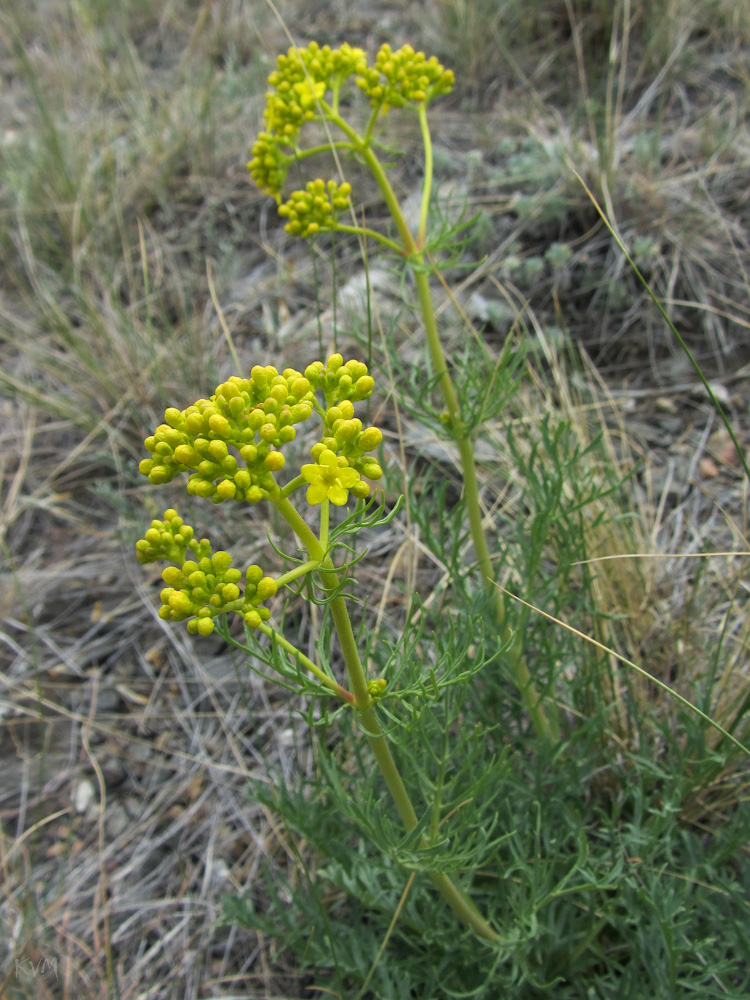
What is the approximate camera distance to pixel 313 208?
2.15 metres

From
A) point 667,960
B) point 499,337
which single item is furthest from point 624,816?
point 499,337

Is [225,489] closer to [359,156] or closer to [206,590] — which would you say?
[206,590]

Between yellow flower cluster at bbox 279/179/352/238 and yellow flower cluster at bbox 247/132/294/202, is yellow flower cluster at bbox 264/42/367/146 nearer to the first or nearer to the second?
yellow flower cluster at bbox 247/132/294/202

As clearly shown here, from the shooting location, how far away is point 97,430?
372cm

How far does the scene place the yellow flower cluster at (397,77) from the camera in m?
2.26

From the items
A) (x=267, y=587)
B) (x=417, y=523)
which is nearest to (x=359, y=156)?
(x=417, y=523)

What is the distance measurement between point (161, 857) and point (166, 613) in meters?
1.90

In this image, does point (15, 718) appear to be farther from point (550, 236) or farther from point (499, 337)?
point (550, 236)

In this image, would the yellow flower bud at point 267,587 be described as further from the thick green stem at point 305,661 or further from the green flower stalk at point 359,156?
the green flower stalk at point 359,156

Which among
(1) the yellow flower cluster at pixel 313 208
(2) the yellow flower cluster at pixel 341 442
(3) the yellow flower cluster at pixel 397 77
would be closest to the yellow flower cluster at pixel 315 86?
(3) the yellow flower cluster at pixel 397 77

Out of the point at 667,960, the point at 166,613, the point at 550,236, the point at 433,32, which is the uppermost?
the point at 433,32

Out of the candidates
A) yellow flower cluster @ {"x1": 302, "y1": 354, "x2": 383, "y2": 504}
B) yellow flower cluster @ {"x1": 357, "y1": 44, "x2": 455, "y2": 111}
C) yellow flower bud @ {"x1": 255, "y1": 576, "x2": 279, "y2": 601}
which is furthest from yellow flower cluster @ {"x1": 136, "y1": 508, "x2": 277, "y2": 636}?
yellow flower cluster @ {"x1": 357, "y1": 44, "x2": 455, "y2": 111}

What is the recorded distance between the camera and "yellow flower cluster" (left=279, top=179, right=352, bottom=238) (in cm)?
213

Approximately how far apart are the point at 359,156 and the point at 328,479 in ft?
4.42
